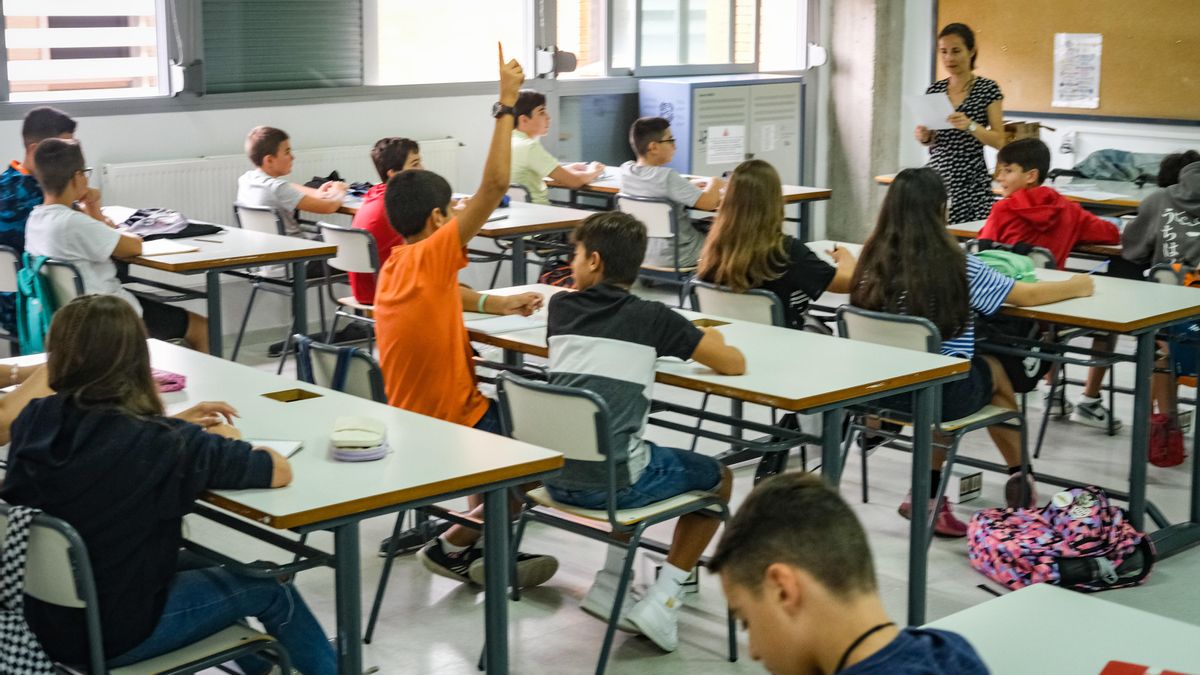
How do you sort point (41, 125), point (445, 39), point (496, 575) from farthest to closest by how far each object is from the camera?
point (445, 39) < point (41, 125) < point (496, 575)

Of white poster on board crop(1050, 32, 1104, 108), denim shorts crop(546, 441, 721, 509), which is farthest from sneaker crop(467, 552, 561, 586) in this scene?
white poster on board crop(1050, 32, 1104, 108)

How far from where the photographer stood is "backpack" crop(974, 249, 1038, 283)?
14.4 ft

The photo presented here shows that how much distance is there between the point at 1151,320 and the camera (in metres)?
3.99

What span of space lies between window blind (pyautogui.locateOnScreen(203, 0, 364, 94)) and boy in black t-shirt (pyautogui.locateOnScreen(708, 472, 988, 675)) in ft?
20.5

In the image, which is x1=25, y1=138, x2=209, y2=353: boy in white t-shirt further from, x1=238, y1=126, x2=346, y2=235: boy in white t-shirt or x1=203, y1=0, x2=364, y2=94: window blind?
x1=203, y1=0, x2=364, y2=94: window blind

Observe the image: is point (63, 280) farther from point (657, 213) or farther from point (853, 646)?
point (853, 646)

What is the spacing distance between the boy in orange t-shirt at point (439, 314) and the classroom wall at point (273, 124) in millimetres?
3390

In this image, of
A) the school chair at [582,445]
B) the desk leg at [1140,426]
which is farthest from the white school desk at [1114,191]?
the school chair at [582,445]

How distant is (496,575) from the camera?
2.79 meters

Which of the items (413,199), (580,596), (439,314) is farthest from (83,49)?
(580,596)

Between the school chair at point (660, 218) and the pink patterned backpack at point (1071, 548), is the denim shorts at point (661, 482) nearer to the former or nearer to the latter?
the pink patterned backpack at point (1071, 548)

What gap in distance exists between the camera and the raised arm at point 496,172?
3.74 meters

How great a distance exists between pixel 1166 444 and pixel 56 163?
402 cm

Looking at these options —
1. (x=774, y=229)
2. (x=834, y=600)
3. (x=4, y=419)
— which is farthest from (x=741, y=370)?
(x=834, y=600)
